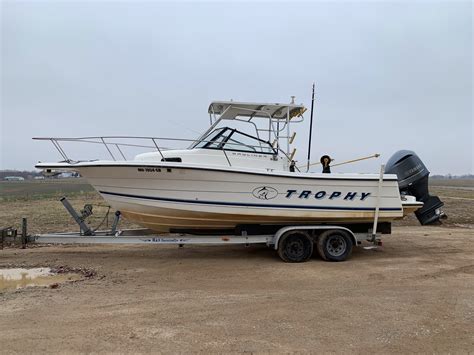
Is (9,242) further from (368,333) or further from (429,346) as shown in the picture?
(429,346)

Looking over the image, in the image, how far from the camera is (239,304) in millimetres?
4504

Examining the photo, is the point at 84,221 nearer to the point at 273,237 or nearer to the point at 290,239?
the point at 273,237

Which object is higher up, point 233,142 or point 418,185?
point 233,142

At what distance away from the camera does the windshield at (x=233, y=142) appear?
690cm

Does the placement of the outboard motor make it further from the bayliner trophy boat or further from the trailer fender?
the trailer fender

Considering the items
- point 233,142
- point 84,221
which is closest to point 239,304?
point 233,142

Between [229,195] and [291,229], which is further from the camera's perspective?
[291,229]

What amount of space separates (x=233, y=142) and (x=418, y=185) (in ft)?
12.9

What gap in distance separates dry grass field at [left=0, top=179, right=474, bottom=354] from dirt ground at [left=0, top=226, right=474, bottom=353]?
0.04ft

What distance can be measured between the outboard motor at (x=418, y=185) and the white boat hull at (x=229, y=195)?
0.90 metres

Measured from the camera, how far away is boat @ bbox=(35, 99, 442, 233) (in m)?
6.38

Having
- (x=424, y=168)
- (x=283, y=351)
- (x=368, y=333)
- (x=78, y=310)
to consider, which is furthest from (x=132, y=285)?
(x=424, y=168)

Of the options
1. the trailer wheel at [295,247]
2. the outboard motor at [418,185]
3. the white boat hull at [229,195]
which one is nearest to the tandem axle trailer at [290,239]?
the trailer wheel at [295,247]

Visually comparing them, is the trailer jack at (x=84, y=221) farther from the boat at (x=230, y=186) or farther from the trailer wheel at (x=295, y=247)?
the trailer wheel at (x=295, y=247)
